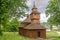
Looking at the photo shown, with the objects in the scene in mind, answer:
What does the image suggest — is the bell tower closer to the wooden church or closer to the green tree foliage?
the wooden church

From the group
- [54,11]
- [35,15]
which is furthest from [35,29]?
[54,11]

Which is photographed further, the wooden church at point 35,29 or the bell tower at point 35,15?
the bell tower at point 35,15

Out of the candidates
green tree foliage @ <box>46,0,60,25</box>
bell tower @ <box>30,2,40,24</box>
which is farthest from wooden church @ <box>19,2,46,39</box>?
green tree foliage @ <box>46,0,60,25</box>

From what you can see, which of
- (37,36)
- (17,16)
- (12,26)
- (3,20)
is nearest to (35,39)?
(37,36)

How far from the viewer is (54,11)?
5175cm

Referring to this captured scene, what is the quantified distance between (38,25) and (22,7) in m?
5.65

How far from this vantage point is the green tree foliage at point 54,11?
50656mm

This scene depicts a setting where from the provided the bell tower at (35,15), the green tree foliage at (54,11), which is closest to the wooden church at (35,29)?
the bell tower at (35,15)

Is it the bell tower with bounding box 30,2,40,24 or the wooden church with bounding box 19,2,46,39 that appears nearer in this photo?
the wooden church with bounding box 19,2,46,39

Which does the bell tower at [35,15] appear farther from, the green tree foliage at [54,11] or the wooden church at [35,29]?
the green tree foliage at [54,11]

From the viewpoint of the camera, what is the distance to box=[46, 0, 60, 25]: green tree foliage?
50.7 meters

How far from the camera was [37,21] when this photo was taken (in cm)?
5044

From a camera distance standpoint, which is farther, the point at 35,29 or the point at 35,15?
the point at 35,15

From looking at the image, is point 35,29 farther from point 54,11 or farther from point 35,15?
point 54,11
